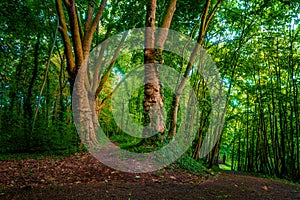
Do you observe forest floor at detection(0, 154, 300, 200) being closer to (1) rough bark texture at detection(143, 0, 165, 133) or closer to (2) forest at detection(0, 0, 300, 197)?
(2) forest at detection(0, 0, 300, 197)

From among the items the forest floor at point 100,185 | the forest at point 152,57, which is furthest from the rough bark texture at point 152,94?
the forest floor at point 100,185

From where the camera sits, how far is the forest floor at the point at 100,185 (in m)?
2.83

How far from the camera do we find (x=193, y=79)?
11133 mm

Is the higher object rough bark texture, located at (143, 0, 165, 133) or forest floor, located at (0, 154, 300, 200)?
rough bark texture, located at (143, 0, 165, 133)

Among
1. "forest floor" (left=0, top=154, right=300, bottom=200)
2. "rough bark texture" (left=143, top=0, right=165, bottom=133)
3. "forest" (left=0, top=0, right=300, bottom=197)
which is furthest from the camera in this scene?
"forest" (left=0, top=0, right=300, bottom=197)

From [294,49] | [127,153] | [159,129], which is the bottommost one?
[127,153]

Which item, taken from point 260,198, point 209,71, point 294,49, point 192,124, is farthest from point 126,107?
point 260,198

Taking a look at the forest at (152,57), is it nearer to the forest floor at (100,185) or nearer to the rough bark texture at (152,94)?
the rough bark texture at (152,94)

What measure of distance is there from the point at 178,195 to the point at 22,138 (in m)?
6.69

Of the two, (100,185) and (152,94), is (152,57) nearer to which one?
(152,94)

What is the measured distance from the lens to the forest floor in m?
2.83

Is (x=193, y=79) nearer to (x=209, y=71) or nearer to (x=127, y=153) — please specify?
(x=209, y=71)

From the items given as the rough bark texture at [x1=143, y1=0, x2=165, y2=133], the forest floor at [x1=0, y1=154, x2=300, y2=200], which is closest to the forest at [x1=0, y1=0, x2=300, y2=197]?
the rough bark texture at [x1=143, y1=0, x2=165, y2=133]

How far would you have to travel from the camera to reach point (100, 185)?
10.6ft
